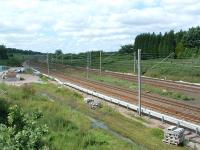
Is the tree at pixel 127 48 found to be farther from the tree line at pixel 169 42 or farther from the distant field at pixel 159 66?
the distant field at pixel 159 66

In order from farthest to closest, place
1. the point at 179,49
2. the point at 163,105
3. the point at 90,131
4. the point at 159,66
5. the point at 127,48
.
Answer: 1. the point at 127,48
2. the point at 179,49
3. the point at 159,66
4. the point at 163,105
5. the point at 90,131

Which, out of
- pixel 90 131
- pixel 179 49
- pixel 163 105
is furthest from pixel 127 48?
pixel 90 131

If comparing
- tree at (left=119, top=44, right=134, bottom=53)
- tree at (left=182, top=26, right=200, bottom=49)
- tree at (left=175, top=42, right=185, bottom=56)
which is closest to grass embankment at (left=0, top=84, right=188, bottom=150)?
tree at (left=175, top=42, right=185, bottom=56)

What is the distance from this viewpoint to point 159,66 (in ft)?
179

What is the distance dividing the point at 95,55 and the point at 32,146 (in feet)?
215

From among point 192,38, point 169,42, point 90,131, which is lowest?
point 90,131

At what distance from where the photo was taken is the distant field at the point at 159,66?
1861 inches

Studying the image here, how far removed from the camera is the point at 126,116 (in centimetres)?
2503

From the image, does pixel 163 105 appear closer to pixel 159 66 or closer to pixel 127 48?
pixel 159 66

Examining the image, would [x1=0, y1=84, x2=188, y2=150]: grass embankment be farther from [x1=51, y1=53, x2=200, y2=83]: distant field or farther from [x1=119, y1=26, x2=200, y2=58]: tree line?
[x1=119, y1=26, x2=200, y2=58]: tree line

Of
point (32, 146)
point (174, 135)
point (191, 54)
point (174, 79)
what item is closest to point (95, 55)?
point (191, 54)

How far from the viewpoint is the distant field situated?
47.3 metres

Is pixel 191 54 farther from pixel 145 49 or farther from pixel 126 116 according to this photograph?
pixel 126 116

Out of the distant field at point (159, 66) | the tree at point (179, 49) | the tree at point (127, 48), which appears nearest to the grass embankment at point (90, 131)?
the distant field at point (159, 66)
